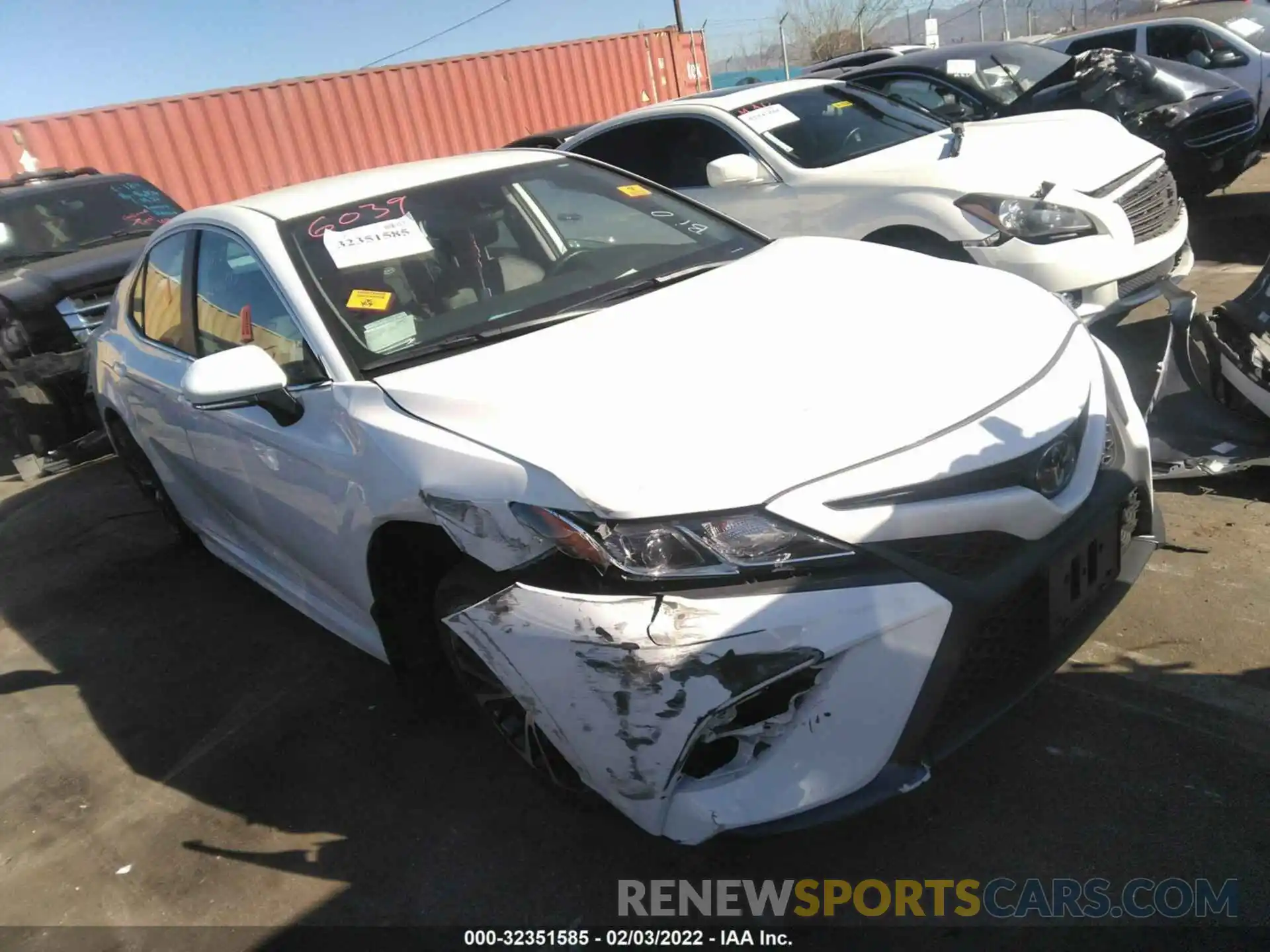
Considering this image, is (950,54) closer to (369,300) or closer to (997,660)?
(369,300)

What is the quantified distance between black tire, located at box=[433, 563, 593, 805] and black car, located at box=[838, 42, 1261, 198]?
560 centimetres

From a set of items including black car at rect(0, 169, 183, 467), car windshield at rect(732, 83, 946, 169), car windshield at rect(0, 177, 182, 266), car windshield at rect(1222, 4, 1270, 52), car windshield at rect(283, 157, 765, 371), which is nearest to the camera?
car windshield at rect(283, 157, 765, 371)

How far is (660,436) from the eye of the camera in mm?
2070

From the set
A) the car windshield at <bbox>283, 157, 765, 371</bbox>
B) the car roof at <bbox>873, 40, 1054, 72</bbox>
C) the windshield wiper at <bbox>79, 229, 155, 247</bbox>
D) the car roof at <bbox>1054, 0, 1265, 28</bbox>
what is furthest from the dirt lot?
the car roof at <bbox>1054, 0, 1265, 28</bbox>

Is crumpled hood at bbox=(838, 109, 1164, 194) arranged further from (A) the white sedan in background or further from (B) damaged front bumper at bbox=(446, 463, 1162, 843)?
(B) damaged front bumper at bbox=(446, 463, 1162, 843)

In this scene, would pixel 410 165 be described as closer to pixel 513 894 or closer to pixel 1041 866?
pixel 513 894

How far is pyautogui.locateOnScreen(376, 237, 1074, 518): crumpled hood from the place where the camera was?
78.1 inches

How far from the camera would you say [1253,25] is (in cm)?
882

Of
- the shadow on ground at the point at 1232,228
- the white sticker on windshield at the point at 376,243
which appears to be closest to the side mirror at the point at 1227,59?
the shadow on ground at the point at 1232,228

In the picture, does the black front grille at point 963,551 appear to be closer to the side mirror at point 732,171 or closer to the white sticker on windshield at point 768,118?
the side mirror at point 732,171

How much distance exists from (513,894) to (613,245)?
203cm

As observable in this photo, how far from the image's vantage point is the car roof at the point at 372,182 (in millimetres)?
3225

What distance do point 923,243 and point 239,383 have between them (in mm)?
3520

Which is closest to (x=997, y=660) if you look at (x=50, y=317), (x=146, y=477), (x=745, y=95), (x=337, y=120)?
(x=146, y=477)
